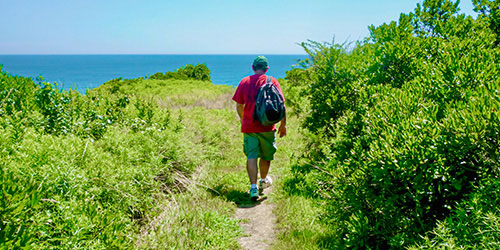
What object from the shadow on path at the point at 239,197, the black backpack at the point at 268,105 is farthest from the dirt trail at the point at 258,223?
the black backpack at the point at 268,105

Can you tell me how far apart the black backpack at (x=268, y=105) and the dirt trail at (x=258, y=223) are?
1252 millimetres

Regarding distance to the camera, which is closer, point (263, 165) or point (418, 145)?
point (418, 145)

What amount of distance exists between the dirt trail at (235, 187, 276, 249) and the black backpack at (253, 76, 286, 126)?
4.11ft

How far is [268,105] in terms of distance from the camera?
4.64m

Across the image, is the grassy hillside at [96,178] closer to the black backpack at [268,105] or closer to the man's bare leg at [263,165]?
the man's bare leg at [263,165]

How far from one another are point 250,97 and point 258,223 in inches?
72.4

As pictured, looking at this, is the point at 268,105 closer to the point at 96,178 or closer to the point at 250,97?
the point at 250,97

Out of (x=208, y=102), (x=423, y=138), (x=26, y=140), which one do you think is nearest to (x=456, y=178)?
(x=423, y=138)

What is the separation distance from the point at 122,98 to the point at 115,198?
294cm

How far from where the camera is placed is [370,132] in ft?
9.12

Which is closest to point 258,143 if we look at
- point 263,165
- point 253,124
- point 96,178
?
point 253,124

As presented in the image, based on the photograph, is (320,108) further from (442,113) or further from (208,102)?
(208,102)

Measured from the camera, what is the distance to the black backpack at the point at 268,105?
465cm

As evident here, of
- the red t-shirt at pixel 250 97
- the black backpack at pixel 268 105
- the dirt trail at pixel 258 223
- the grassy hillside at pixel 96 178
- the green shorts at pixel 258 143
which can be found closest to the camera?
the grassy hillside at pixel 96 178
